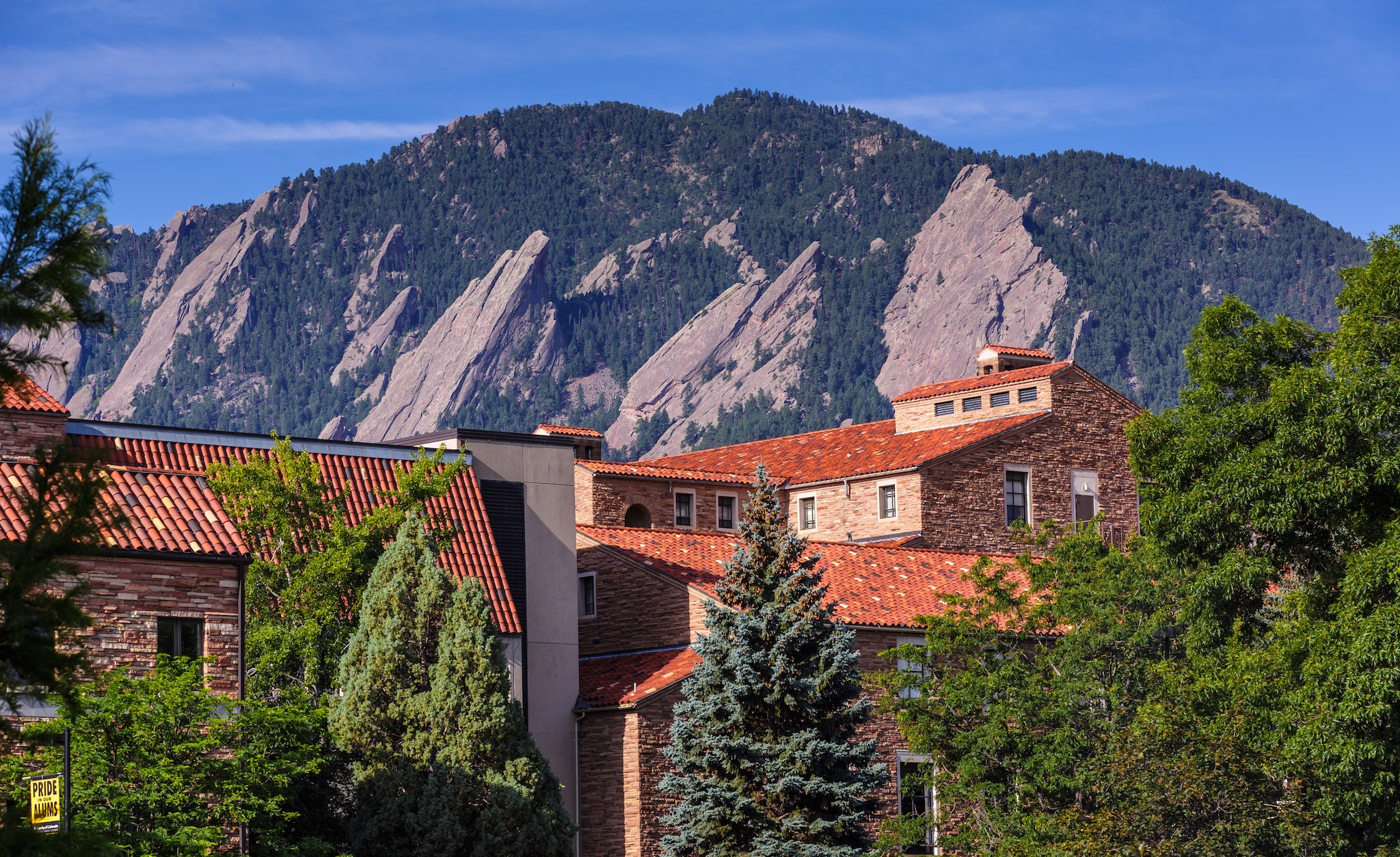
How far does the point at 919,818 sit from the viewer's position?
115 feet

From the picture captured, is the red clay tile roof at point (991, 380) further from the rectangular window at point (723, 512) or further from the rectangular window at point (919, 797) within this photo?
the rectangular window at point (919, 797)

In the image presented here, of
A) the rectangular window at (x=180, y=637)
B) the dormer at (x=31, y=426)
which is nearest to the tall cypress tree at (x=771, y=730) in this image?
the rectangular window at (x=180, y=637)

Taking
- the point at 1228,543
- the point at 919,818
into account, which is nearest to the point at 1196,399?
the point at 1228,543

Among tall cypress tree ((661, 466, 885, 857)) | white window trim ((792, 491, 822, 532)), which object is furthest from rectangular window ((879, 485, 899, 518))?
tall cypress tree ((661, 466, 885, 857))

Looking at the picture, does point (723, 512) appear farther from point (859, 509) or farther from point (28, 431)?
point (28, 431)

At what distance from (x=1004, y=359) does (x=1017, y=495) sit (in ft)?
25.4

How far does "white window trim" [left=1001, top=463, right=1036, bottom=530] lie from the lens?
5772cm

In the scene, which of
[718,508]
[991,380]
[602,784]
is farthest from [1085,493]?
[602,784]

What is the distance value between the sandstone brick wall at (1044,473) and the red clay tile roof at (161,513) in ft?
103

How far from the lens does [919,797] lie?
136ft

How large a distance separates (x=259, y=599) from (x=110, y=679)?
8056mm

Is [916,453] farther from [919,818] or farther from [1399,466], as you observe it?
[1399,466]

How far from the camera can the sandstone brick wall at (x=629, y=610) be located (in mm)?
43000

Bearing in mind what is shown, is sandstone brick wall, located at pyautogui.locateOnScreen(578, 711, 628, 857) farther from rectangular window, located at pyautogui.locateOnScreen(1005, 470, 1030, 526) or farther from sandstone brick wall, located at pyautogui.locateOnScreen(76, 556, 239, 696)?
rectangular window, located at pyautogui.locateOnScreen(1005, 470, 1030, 526)
